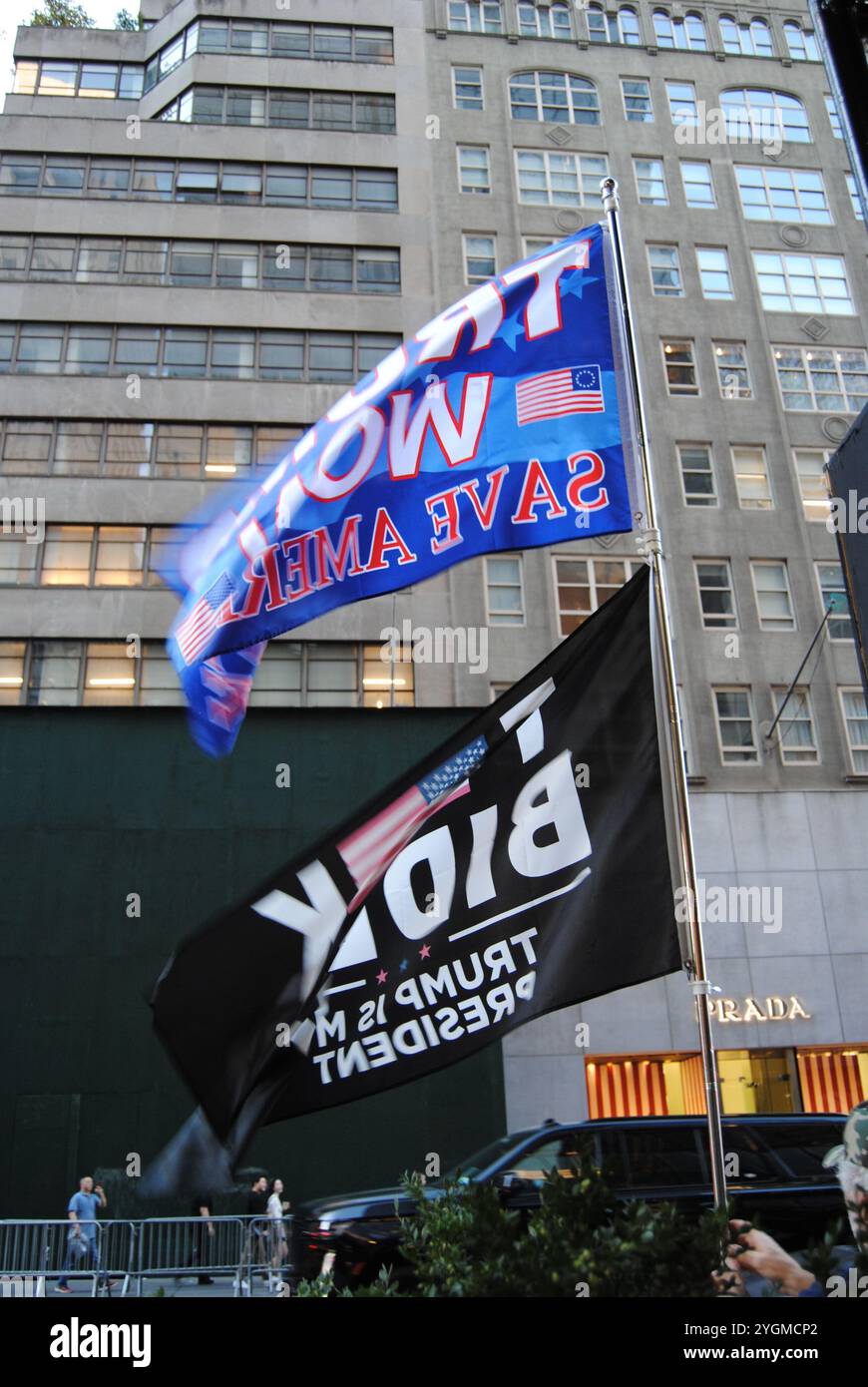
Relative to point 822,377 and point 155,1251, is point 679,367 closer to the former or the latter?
point 822,377

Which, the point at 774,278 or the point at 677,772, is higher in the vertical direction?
the point at 774,278

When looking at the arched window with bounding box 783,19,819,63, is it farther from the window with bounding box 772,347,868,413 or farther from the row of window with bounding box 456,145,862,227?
the window with bounding box 772,347,868,413

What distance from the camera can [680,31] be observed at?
115 ft

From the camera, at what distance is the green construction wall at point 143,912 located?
20.8m

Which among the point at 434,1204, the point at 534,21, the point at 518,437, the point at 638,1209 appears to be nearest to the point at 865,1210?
the point at 638,1209

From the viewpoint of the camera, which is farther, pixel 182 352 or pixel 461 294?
pixel 461 294

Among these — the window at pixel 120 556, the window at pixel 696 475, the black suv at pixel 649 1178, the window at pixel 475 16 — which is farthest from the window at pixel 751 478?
the black suv at pixel 649 1178

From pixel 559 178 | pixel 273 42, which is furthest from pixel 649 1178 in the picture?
pixel 273 42

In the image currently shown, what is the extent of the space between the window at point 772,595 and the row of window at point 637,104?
14.7m

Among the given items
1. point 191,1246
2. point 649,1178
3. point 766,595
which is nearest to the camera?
point 649,1178

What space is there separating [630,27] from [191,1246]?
36.9 metres

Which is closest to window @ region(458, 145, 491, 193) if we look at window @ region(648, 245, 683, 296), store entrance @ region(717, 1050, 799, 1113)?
window @ region(648, 245, 683, 296)

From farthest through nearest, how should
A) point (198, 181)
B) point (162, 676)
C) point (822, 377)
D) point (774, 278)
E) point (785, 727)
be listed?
point (774, 278), point (198, 181), point (822, 377), point (785, 727), point (162, 676)

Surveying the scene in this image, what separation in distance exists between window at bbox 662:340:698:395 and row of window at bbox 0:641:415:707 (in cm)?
1116
